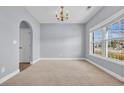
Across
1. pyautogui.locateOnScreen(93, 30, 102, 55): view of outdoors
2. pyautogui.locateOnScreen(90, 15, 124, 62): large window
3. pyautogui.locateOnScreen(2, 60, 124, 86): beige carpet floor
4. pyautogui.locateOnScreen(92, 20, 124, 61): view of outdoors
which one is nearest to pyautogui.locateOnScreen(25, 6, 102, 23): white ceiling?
pyautogui.locateOnScreen(93, 30, 102, 55): view of outdoors

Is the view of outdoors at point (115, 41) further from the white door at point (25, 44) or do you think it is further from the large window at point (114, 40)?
the white door at point (25, 44)

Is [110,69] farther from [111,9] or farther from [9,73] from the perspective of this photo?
[9,73]

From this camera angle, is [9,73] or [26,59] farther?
[26,59]

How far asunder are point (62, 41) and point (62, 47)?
438 millimetres

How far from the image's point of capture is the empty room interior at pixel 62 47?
4203mm

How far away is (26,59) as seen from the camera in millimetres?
8883

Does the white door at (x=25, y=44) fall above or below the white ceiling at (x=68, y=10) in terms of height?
below

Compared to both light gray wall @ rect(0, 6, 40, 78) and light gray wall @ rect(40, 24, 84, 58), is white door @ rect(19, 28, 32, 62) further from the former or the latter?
light gray wall @ rect(0, 6, 40, 78)

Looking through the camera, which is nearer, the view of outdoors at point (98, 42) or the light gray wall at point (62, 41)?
the view of outdoors at point (98, 42)

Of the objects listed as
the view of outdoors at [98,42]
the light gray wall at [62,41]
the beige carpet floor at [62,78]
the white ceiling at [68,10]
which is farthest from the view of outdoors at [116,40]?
the light gray wall at [62,41]

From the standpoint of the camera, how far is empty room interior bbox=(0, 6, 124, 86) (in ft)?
13.8

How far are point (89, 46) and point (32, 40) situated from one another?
3.58 meters
